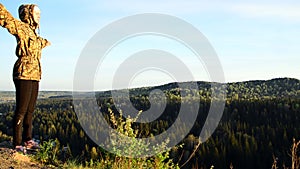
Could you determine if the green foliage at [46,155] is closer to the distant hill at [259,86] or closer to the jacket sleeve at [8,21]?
the jacket sleeve at [8,21]

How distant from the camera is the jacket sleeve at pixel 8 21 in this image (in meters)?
6.18

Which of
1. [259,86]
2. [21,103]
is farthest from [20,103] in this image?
[259,86]

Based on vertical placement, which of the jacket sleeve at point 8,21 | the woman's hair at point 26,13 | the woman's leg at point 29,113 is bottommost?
the woman's leg at point 29,113

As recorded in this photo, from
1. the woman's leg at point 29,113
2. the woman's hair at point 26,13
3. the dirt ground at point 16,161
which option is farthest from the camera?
the woman's leg at point 29,113

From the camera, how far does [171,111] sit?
22.3m

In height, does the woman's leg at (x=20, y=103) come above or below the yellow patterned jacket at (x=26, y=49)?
below

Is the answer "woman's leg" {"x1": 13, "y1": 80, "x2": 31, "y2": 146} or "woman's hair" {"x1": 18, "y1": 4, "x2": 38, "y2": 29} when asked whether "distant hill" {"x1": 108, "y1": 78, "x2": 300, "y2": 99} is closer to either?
"woman's hair" {"x1": 18, "y1": 4, "x2": 38, "y2": 29}

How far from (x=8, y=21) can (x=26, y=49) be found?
580mm

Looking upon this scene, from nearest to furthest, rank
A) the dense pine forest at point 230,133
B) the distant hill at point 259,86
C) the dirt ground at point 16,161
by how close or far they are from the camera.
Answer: the dirt ground at point 16,161 < the dense pine forest at point 230,133 < the distant hill at point 259,86

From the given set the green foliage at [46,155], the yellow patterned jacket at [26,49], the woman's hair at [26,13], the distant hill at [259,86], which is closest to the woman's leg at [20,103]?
the yellow patterned jacket at [26,49]

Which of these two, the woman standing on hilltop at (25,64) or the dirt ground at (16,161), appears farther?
the woman standing on hilltop at (25,64)

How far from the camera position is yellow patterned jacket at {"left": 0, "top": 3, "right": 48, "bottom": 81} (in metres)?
6.41

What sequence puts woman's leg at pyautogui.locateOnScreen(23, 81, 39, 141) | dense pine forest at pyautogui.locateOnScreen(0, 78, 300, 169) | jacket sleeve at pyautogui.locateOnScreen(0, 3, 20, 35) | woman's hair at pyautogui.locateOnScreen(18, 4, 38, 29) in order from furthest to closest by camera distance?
dense pine forest at pyautogui.locateOnScreen(0, 78, 300, 169)
woman's leg at pyautogui.locateOnScreen(23, 81, 39, 141)
woman's hair at pyautogui.locateOnScreen(18, 4, 38, 29)
jacket sleeve at pyautogui.locateOnScreen(0, 3, 20, 35)

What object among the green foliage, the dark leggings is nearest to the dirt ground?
the green foliage
